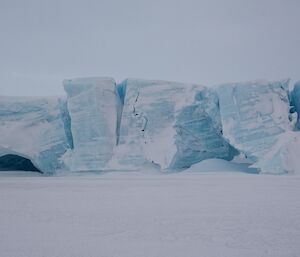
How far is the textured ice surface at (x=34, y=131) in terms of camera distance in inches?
507

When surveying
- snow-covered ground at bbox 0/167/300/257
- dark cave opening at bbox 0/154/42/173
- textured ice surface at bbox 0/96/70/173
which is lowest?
dark cave opening at bbox 0/154/42/173

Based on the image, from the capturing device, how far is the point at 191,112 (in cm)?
1227

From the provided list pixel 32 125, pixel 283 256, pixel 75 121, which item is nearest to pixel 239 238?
pixel 283 256

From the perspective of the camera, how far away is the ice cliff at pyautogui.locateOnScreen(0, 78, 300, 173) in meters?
11.2

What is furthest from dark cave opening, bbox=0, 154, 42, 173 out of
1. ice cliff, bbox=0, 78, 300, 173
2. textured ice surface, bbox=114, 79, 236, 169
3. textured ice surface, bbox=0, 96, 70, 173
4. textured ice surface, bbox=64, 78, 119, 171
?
textured ice surface, bbox=114, 79, 236, 169

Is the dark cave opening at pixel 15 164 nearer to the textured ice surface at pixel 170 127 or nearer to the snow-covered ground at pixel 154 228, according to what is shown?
the textured ice surface at pixel 170 127

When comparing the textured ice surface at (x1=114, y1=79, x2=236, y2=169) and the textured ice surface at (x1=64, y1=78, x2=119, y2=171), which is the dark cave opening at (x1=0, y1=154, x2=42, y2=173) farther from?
the textured ice surface at (x1=114, y1=79, x2=236, y2=169)

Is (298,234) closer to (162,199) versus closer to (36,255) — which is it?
(36,255)

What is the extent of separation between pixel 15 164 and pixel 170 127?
28.0 feet

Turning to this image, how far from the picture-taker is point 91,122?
12.8 meters

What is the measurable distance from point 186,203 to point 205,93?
8.89m

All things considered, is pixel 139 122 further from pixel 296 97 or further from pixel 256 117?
pixel 296 97

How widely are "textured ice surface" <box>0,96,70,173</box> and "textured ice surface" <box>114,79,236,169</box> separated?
254 centimetres

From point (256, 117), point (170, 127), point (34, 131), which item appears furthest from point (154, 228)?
point (34, 131)
